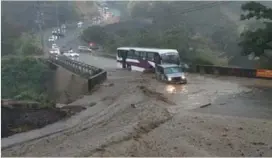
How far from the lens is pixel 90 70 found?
40.0 m

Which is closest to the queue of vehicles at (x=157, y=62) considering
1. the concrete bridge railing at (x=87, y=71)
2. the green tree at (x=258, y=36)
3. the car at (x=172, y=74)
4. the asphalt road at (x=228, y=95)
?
the car at (x=172, y=74)

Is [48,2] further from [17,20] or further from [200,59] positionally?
[200,59]

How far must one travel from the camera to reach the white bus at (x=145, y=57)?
38812mm

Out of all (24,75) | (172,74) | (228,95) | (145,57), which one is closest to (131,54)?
(145,57)

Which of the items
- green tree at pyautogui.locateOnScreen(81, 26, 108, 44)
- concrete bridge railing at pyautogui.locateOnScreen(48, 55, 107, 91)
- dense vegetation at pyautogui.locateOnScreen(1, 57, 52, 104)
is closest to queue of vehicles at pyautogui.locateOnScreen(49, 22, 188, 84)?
concrete bridge railing at pyautogui.locateOnScreen(48, 55, 107, 91)

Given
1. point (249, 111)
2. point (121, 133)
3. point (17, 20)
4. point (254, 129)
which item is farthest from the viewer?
point (17, 20)

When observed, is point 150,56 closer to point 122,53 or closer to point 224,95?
point 122,53

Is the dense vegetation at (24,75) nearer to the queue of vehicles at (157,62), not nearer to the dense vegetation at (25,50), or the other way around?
the dense vegetation at (25,50)

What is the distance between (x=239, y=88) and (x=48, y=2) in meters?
92.3

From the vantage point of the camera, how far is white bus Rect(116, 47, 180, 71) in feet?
127

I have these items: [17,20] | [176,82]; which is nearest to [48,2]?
[17,20]

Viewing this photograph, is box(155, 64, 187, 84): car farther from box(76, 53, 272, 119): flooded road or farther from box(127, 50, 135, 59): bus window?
box(127, 50, 135, 59): bus window

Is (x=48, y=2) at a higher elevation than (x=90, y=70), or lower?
higher

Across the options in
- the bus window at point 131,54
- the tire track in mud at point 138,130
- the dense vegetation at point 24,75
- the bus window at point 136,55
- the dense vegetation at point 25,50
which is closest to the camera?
the tire track in mud at point 138,130
